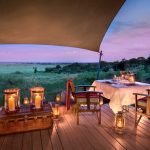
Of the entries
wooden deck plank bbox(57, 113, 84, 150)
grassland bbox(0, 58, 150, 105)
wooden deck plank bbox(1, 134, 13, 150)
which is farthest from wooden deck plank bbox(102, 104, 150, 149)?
grassland bbox(0, 58, 150, 105)

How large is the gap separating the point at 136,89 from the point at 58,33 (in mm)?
1990

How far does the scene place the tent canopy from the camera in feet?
8.67

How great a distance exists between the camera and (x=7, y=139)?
264cm

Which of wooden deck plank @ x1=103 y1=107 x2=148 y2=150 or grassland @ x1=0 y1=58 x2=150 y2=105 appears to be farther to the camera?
grassland @ x1=0 y1=58 x2=150 y2=105

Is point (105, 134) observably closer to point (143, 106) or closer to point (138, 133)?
point (138, 133)

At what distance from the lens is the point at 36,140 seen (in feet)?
8.55

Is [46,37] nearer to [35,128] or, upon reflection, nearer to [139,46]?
[35,128]

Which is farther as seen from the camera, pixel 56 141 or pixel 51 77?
pixel 51 77

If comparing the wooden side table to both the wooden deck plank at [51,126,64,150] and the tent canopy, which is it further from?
the tent canopy

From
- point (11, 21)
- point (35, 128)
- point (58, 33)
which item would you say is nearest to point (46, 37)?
point (58, 33)

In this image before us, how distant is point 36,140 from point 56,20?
6.92 feet

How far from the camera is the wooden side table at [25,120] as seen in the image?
9.19 ft

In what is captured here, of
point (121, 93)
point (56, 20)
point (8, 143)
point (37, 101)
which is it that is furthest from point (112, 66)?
point (8, 143)

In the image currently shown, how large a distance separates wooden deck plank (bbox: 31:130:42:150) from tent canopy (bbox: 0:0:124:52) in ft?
6.32
